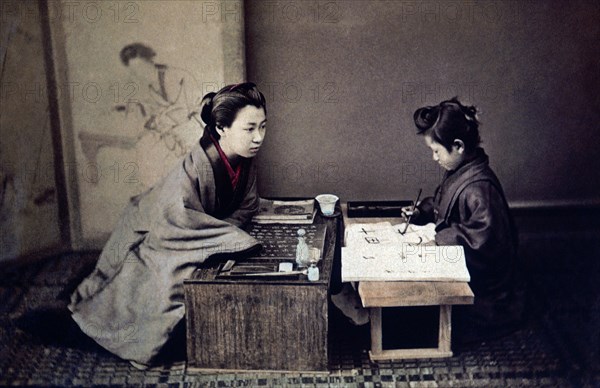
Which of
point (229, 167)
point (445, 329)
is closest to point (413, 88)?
point (229, 167)

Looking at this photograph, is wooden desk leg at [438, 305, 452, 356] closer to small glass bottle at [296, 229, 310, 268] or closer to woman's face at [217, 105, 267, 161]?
small glass bottle at [296, 229, 310, 268]

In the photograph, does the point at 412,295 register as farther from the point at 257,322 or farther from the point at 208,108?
the point at 208,108

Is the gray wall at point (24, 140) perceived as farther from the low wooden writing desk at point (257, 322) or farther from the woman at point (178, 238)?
the low wooden writing desk at point (257, 322)

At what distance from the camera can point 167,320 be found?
367 cm

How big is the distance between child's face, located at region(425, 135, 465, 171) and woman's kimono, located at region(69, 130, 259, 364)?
3.42 ft

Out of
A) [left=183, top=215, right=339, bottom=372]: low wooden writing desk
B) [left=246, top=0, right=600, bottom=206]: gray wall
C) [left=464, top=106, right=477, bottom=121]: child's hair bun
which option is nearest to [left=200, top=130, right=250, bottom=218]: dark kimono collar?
[left=183, top=215, right=339, bottom=372]: low wooden writing desk

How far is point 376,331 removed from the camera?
12.2 feet

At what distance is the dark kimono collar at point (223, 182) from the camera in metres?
3.94

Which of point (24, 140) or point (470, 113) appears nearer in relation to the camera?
point (470, 113)

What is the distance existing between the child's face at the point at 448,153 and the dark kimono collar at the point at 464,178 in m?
0.04

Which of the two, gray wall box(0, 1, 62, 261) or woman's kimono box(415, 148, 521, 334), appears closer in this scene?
woman's kimono box(415, 148, 521, 334)

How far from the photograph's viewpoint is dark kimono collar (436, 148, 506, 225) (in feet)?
12.7

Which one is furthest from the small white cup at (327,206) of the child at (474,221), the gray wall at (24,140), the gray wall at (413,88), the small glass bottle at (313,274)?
the gray wall at (24,140)

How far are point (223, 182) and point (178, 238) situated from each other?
0.43 m
